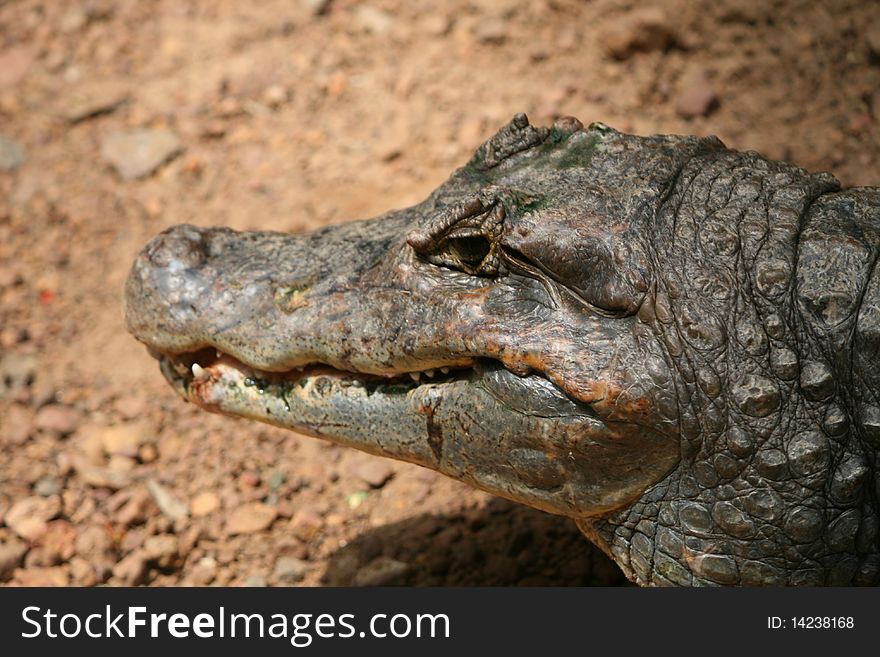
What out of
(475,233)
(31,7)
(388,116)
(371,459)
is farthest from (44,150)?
(475,233)

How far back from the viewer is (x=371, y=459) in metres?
4.01

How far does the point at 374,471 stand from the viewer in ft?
13.0

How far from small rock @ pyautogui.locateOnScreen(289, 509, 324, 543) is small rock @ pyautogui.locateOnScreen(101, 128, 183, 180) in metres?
2.26

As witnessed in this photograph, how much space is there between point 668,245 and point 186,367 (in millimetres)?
1440

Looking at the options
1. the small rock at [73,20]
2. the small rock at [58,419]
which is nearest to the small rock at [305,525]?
the small rock at [58,419]

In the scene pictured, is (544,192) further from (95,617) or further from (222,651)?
(95,617)

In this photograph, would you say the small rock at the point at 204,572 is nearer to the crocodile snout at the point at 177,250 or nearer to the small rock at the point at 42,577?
the small rock at the point at 42,577

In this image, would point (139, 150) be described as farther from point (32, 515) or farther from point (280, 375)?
point (280, 375)

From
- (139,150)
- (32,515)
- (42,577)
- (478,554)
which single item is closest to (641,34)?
(139,150)

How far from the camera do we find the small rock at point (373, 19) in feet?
18.7

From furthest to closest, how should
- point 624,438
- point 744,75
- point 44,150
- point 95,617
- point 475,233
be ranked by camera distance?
1. point 44,150
2. point 744,75
3. point 95,617
4. point 475,233
5. point 624,438

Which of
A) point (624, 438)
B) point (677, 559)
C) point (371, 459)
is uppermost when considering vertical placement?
point (624, 438)

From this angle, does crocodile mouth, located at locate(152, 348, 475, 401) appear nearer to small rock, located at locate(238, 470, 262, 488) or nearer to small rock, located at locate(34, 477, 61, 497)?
small rock, located at locate(238, 470, 262, 488)

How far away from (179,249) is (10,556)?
53.0 inches
